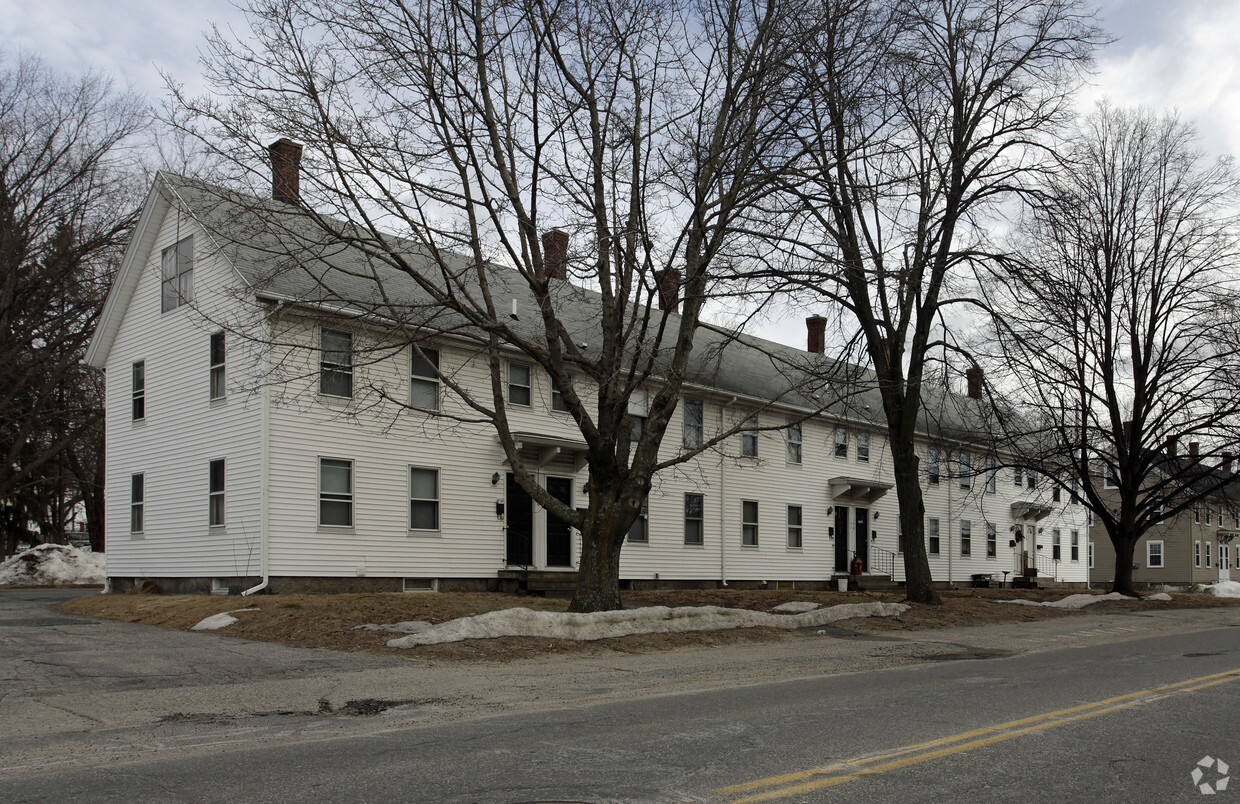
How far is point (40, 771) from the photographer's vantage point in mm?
6500

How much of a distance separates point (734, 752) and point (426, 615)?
32.2 feet

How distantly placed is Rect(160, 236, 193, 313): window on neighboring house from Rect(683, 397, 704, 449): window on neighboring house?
13092 millimetres

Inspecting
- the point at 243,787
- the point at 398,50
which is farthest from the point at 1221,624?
the point at 243,787

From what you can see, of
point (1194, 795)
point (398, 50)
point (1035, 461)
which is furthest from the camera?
point (1035, 461)

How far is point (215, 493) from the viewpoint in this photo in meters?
21.0

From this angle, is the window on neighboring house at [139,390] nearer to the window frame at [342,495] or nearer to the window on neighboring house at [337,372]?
the window on neighboring house at [337,372]

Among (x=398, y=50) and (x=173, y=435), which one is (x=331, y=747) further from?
(x=173, y=435)

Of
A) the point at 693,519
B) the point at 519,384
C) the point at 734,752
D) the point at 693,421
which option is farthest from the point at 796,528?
the point at 734,752

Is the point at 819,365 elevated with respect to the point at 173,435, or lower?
elevated

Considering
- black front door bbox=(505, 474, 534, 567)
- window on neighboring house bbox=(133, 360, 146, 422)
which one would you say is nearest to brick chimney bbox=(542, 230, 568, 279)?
black front door bbox=(505, 474, 534, 567)

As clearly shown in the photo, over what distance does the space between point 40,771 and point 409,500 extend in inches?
612

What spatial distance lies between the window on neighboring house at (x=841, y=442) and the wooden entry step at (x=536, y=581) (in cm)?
1371

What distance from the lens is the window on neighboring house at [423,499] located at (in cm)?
2219

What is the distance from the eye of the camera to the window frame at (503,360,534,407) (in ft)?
78.8
